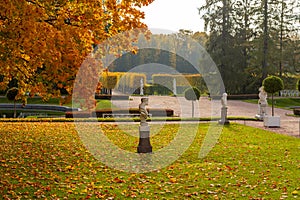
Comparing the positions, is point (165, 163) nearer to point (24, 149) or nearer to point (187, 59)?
point (24, 149)

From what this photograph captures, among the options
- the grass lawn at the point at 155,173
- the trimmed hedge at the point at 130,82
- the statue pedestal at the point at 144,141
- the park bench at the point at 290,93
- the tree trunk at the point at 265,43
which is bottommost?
the grass lawn at the point at 155,173

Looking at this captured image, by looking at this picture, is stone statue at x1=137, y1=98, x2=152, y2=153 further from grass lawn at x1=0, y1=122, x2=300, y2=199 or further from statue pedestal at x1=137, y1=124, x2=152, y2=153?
grass lawn at x1=0, y1=122, x2=300, y2=199

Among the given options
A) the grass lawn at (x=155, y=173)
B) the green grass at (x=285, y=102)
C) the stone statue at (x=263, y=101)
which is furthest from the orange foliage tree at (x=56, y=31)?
the green grass at (x=285, y=102)

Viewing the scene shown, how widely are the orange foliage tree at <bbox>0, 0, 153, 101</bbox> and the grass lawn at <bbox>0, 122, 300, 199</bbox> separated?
1.61 meters

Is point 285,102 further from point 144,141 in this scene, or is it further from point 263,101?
point 144,141

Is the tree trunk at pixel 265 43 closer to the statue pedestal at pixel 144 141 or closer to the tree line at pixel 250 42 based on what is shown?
the tree line at pixel 250 42

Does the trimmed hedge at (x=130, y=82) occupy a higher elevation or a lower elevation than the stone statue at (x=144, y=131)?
higher

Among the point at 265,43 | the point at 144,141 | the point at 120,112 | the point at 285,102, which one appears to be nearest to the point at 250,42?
the point at 265,43

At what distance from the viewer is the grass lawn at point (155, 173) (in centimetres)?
650

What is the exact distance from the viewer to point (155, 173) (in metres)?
7.94

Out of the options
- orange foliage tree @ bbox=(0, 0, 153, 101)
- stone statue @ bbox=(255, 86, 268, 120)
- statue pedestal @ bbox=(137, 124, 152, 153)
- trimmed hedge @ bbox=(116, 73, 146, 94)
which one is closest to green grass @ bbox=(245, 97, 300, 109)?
stone statue @ bbox=(255, 86, 268, 120)

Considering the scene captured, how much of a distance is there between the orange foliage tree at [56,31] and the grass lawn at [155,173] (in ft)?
5.28

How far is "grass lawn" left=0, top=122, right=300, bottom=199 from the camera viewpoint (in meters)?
6.50

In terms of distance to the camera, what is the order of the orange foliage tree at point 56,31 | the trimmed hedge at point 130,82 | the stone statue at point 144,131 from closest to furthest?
the orange foliage tree at point 56,31 → the stone statue at point 144,131 → the trimmed hedge at point 130,82
